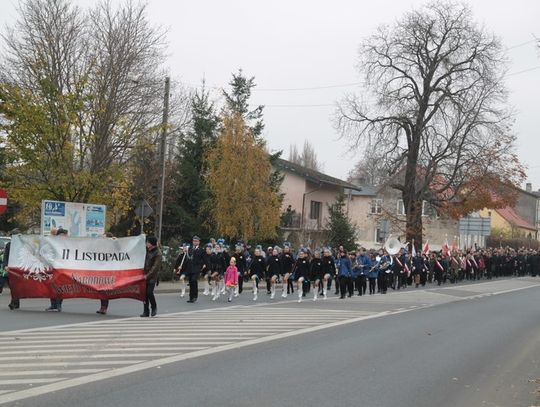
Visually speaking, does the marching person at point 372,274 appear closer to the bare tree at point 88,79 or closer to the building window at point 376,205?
the bare tree at point 88,79

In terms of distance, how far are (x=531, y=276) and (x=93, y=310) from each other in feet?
140

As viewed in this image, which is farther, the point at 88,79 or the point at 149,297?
the point at 88,79

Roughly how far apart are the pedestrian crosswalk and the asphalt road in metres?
0.33

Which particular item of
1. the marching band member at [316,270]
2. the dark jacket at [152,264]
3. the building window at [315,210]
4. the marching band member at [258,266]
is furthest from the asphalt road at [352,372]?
the building window at [315,210]

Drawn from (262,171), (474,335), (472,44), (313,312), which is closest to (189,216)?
(262,171)

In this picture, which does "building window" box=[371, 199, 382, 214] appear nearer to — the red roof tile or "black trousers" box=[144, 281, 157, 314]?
the red roof tile

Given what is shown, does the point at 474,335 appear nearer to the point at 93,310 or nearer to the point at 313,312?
the point at 313,312

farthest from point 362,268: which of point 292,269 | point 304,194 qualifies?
point 304,194

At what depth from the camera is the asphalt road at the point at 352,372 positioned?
847 centimetres

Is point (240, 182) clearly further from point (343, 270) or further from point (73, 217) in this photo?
point (73, 217)

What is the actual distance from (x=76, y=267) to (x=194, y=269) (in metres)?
5.17

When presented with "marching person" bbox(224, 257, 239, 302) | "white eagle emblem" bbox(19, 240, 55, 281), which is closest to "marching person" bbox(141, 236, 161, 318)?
"white eagle emblem" bbox(19, 240, 55, 281)

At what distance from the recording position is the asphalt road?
8.47 meters

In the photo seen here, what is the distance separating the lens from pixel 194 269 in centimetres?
2217
